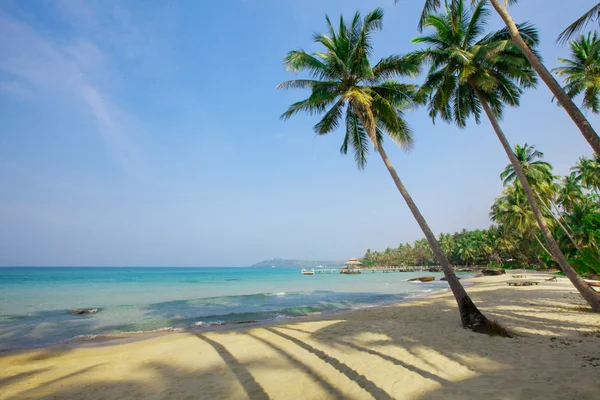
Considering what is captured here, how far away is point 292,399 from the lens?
435cm

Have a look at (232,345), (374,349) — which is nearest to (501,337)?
(374,349)

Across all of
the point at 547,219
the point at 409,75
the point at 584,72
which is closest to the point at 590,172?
the point at 547,219

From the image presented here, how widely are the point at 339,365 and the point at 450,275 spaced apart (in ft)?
15.0

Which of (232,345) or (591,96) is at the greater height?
(591,96)

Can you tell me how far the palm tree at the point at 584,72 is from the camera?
1404cm

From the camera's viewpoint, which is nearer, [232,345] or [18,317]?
[232,345]

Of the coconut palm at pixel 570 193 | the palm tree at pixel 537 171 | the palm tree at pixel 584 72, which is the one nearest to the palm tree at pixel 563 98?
the palm tree at pixel 584 72

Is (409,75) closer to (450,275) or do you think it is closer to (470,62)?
(470,62)

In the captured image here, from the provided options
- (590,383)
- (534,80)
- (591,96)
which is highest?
(591,96)

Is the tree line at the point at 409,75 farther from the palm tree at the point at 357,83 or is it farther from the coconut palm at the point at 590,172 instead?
the coconut palm at the point at 590,172

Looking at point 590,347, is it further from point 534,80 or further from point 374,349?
point 534,80

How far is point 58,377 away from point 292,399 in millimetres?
5355

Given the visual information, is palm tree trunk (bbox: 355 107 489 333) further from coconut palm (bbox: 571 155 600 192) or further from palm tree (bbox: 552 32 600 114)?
coconut palm (bbox: 571 155 600 192)

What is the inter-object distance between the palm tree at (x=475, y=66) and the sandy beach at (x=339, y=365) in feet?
17.2
